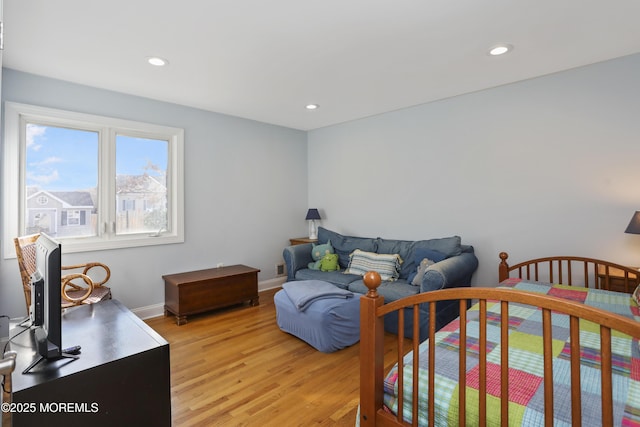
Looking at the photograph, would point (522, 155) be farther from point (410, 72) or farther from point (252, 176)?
point (252, 176)

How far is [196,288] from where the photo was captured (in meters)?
3.52

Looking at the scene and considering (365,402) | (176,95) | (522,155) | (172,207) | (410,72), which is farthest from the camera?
(172,207)

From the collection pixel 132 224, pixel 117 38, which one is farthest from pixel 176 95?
pixel 132 224

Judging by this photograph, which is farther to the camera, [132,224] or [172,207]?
[172,207]

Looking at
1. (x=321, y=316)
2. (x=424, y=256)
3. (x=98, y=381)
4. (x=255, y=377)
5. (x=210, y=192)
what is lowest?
(x=255, y=377)

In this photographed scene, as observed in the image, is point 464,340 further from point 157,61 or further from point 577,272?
point 157,61

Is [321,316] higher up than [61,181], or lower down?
lower down

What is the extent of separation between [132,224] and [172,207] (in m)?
0.45

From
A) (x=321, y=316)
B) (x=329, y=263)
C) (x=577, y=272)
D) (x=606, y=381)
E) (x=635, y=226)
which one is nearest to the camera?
(x=606, y=381)

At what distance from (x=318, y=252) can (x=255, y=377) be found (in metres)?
2.06

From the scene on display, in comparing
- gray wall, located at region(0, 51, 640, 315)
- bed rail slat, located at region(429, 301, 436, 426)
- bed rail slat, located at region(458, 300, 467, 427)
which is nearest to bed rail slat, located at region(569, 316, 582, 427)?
bed rail slat, located at region(458, 300, 467, 427)

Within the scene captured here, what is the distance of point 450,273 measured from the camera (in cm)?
280

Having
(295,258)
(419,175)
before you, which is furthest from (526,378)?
(295,258)

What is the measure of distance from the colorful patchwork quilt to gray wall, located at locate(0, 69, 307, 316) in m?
3.12
